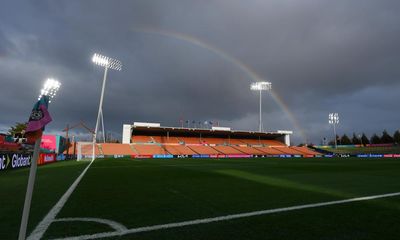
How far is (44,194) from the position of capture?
24.5 ft

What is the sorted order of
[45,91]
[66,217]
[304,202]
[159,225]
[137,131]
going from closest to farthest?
[45,91] → [159,225] → [66,217] → [304,202] → [137,131]

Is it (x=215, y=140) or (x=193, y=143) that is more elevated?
(x=215, y=140)

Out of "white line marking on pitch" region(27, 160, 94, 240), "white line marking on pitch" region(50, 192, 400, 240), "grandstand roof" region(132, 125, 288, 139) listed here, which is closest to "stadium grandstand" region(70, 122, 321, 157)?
"grandstand roof" region(132, 125, 288, 139)

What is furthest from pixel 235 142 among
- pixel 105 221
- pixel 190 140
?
pixel 105 221

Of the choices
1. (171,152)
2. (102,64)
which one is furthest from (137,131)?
(102,64)

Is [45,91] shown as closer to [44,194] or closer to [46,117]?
[46,117]

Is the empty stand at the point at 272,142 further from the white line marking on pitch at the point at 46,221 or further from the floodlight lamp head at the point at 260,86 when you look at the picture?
the white line marking on pitch at the point at 46,221

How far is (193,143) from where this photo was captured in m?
83.5

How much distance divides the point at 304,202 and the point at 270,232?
2741 millimetres

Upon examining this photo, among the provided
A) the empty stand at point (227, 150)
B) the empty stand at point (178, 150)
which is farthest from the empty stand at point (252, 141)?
the empty stand at point (178, 150)

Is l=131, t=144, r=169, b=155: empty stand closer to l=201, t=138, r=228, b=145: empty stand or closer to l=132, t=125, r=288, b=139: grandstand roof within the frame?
l=132, t=125, r=288, b=139: grandstand roof

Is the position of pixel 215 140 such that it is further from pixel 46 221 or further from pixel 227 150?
pixel 46 221

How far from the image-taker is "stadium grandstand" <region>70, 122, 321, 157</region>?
6881cm

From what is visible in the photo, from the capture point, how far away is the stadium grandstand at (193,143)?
6881cm
